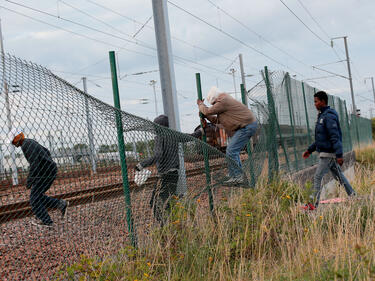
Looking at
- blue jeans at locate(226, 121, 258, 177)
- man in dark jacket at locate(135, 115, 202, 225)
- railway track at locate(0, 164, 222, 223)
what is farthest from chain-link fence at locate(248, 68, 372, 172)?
railway track at locate(0, 164, 222, 223)

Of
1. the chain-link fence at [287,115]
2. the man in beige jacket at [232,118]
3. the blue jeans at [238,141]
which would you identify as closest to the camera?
the man in beige jacket at [232,118]

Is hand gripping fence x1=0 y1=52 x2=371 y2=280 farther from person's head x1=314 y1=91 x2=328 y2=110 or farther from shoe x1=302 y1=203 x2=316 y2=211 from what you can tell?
person's head x1=314 y1=91 x2=328 y2=110

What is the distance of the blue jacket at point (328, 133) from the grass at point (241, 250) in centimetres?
159

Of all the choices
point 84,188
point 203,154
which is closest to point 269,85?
point 203,154

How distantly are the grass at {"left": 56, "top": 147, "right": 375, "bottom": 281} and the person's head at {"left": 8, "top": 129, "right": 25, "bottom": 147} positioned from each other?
947 millimetres

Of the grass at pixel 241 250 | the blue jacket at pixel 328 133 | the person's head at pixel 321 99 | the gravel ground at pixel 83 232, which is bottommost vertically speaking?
the grass at pixel 241 250

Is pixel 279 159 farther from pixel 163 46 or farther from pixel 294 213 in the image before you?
pixel 294 213

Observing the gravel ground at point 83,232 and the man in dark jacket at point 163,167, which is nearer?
the gravel ground at point 83,232

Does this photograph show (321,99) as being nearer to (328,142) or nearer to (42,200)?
(328,142)

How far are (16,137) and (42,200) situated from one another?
0.78 meters

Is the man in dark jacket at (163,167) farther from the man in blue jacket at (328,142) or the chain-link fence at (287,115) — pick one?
the chain-link fence at (287,115)

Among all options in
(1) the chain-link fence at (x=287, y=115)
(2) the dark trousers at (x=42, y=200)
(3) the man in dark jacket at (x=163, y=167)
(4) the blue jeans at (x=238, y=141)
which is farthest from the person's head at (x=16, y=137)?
(1) the chain-link fence at (x=287, y=115)

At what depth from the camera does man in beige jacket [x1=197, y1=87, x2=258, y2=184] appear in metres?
6.49

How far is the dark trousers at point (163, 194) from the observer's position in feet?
14.8
